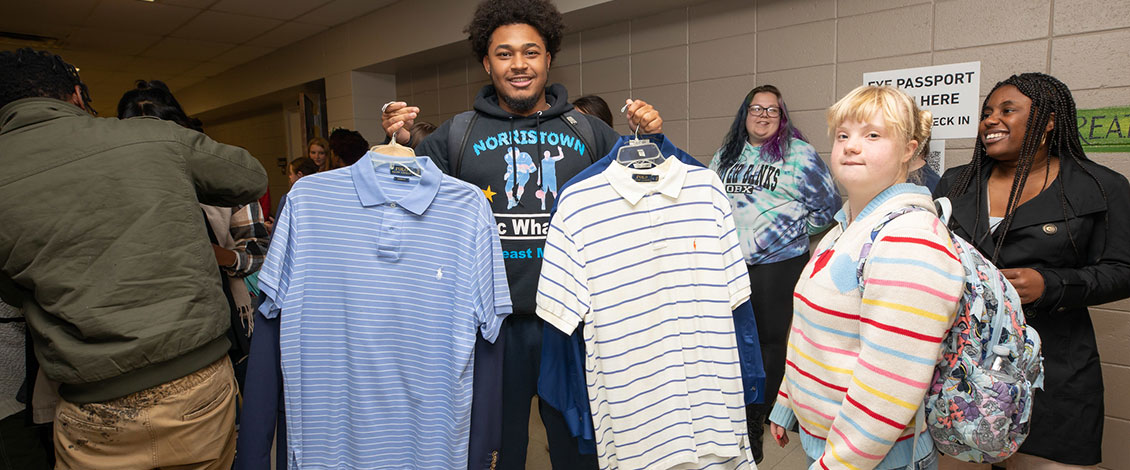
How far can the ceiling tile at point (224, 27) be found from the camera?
5.67m

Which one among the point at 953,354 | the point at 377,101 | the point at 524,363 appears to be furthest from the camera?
the point at 377,101

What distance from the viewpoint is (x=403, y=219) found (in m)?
1.50

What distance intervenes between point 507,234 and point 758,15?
2452mm

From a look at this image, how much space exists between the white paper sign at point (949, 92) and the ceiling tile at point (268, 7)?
490 centimetres

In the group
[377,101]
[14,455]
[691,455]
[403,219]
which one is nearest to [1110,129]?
[691,455]

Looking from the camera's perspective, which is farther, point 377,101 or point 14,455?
point 377,101

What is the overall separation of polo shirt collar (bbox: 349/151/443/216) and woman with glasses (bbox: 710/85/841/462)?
1.94 metres

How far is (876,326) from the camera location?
3.46 feet

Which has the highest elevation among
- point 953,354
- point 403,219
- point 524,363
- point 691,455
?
point 403,219

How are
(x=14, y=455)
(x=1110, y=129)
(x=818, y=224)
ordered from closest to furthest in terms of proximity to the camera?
(x=1110, y=129) < (x=14, y=455) < (x=818, y=224)

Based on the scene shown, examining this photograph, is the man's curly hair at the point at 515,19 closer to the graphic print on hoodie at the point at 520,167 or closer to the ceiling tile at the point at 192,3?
the graphic print on hoodie at the point at 520,167

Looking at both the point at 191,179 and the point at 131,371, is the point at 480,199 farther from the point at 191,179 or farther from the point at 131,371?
the point at 131,371

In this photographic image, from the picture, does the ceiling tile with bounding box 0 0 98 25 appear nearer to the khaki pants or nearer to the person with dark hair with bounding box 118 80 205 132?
the person with dark hair with bounding box 118 80 205 132

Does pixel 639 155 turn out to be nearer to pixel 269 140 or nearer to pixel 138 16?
pixel 138 16
